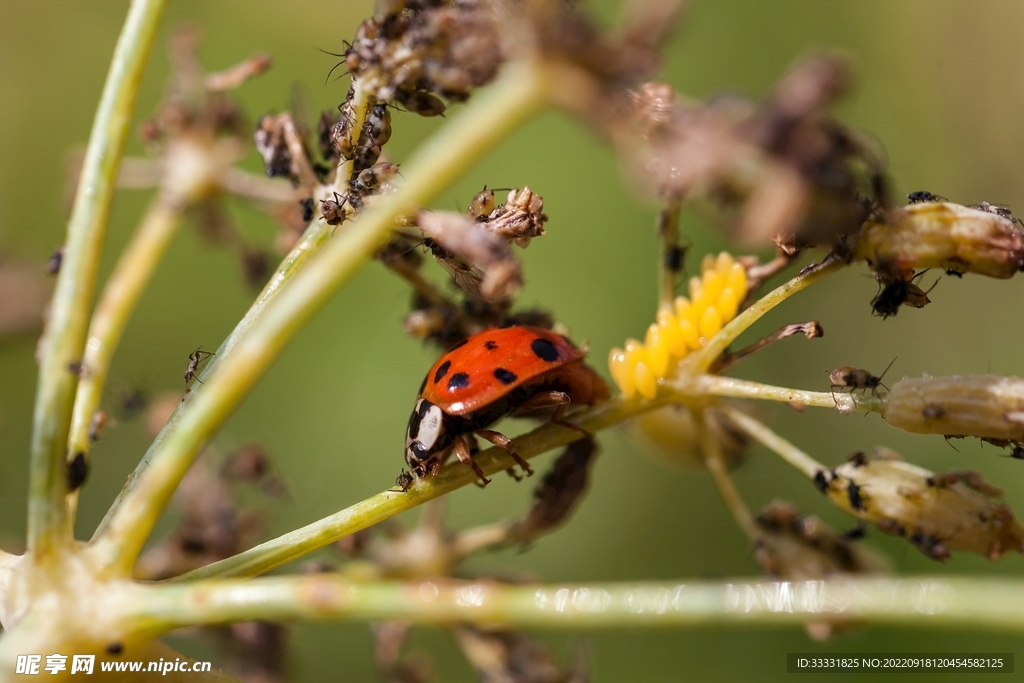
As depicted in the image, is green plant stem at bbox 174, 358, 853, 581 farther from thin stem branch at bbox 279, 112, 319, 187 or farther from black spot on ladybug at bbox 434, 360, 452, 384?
thin stem branch at bbox 279, 112, 319, 187

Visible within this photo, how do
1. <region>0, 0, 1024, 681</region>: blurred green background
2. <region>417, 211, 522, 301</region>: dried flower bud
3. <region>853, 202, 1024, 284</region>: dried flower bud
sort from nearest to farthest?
<region>417, 211, 522, 301</region>: dried flower bud, <region>853, 202, 1024, 284</region>: dried flower bud, <region>0, 0, 1024, 681</region>: blurred green background

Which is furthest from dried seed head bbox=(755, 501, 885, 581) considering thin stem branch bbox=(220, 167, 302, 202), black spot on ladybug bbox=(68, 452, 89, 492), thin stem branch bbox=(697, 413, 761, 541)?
black spot on ladybug bbox=(68, 452, 89, 492)

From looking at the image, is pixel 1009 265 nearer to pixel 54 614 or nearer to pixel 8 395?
pixel 54 614

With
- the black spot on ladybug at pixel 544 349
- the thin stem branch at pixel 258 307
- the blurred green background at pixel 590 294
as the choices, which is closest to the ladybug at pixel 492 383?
the black spot on ladybug at pixel 544 349

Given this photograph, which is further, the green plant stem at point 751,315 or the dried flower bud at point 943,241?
the green plant stem at point 751,315

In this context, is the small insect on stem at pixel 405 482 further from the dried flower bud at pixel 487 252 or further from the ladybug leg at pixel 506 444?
the dried flower bud at pixel 487 252

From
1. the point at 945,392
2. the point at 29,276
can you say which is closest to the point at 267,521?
the point at 29,276

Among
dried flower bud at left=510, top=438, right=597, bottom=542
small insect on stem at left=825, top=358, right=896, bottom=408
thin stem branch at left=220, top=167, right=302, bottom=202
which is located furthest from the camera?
thin stem branch at left=220, top=167, right=302, bottom=202
